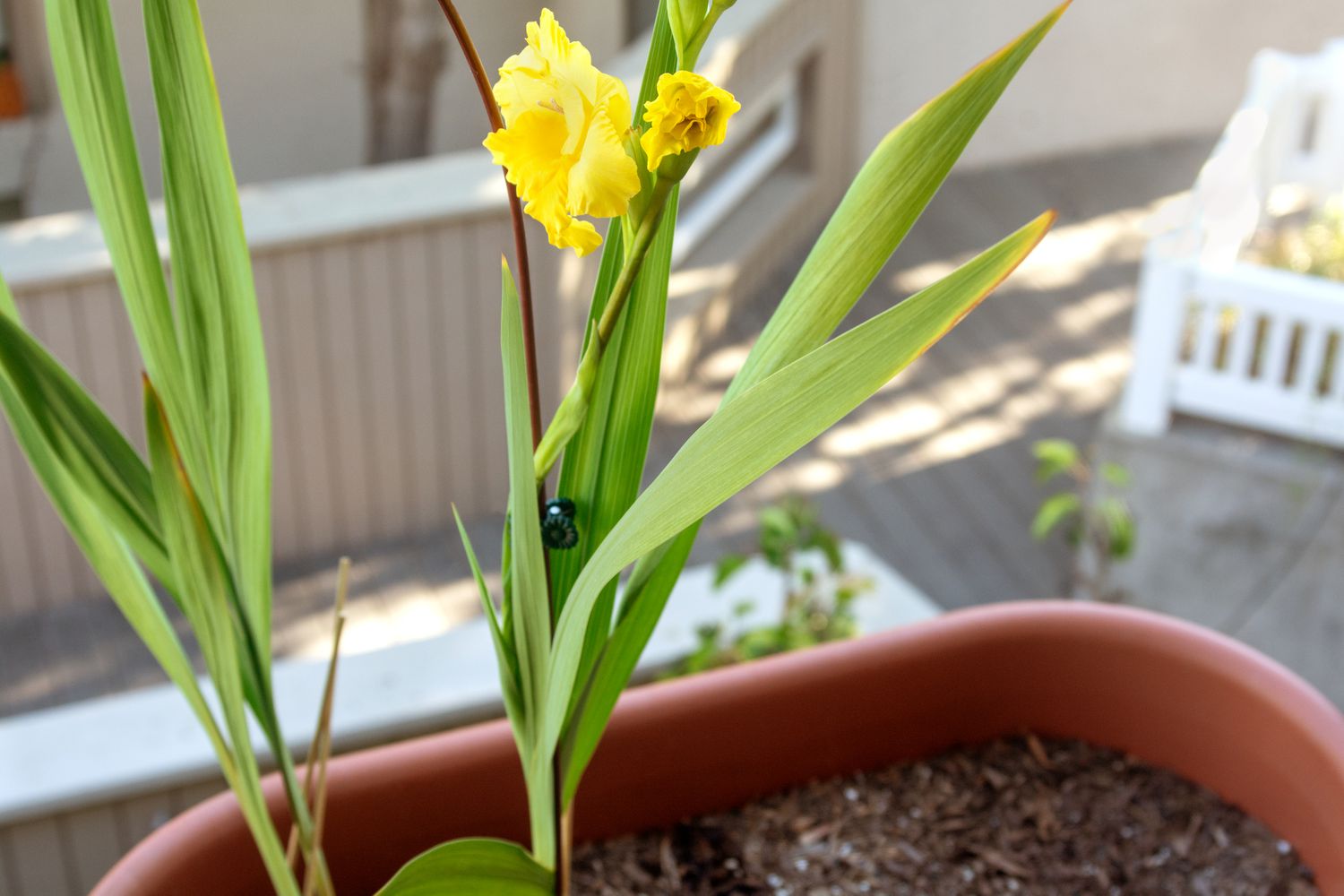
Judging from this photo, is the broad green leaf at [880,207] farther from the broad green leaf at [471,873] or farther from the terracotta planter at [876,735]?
the terracotta planter at [876,735]

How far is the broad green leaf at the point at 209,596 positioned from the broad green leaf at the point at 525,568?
0.13 m

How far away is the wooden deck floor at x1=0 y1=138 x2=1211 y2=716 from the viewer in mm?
2568

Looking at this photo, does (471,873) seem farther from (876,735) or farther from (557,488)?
(876,735)

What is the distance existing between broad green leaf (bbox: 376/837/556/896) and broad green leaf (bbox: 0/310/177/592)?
0.18 meters

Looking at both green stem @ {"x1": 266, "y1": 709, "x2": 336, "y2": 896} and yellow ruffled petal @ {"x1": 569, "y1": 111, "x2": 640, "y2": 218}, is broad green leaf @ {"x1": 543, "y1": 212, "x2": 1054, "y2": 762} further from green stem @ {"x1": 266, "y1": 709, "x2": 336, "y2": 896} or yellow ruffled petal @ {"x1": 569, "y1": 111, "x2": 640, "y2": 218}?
green stem @ {"x1": 266, "y1": 709, "x2": 336, "y2": 896}

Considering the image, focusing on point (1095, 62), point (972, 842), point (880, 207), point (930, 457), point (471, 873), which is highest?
point (880, 207)

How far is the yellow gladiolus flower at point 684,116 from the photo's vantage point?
1.68 ft

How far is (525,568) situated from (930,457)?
8.62ft

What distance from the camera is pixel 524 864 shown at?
0.73m

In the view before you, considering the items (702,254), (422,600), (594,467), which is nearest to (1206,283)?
(702,254)

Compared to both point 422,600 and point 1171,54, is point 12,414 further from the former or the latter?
point 1171,54

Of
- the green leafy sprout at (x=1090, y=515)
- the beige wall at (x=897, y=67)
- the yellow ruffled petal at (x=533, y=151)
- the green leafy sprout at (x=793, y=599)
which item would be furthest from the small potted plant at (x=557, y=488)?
the beige wall at (x=897, y=67)

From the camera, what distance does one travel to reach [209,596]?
2.08 ft

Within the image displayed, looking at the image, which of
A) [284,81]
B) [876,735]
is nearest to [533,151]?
[876,735]
